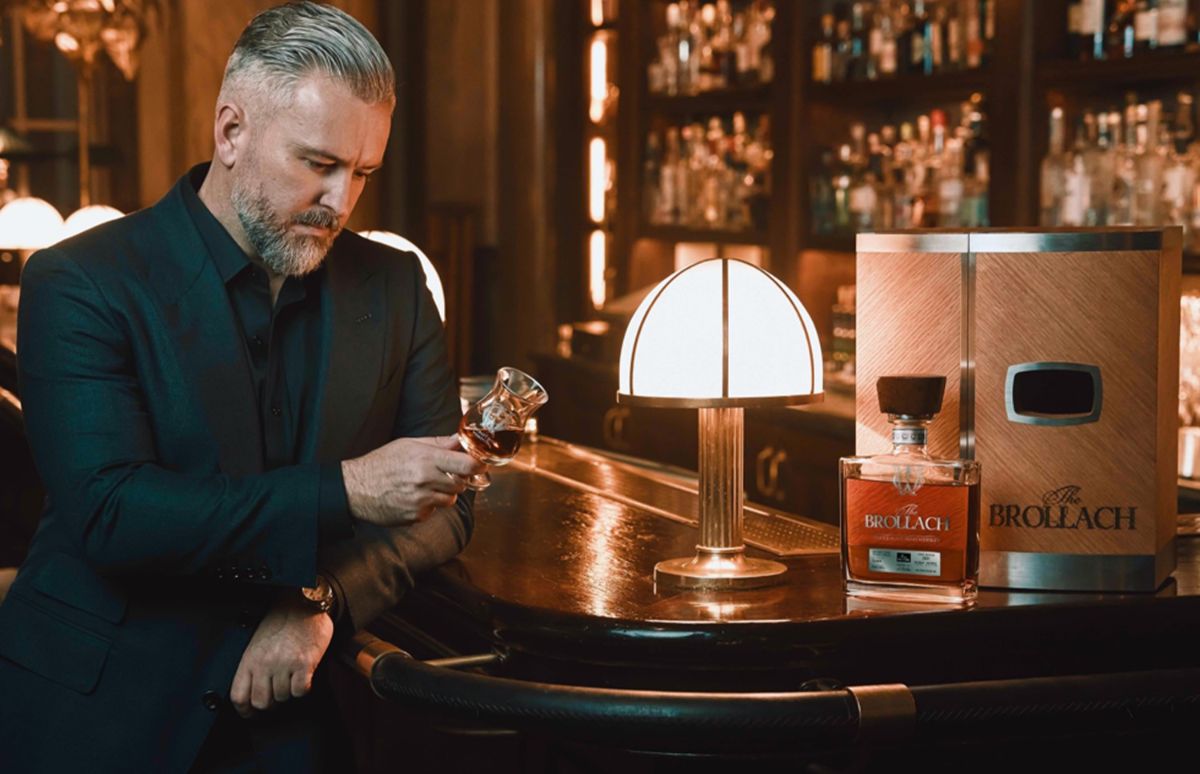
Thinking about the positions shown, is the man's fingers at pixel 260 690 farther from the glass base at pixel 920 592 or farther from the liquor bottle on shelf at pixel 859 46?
the liquor bottle on shelf at pixel 859 46

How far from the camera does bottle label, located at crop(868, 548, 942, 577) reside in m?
1.61

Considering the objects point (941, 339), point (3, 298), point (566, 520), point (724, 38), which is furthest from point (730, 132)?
point (941, 339)

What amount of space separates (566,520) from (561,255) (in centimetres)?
439

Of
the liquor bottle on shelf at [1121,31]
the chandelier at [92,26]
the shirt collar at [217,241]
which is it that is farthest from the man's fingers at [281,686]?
the chandelier at [92,26]

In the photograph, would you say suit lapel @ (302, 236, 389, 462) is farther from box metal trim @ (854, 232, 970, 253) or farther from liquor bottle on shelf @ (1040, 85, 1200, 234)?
liquor bottle on shelf @ (1040, 85, 1200, 234)

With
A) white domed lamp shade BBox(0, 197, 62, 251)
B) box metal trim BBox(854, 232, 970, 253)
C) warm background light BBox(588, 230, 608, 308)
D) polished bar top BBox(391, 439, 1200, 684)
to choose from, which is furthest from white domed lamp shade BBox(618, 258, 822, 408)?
warm background light BBox(588, 230, 608, 308)

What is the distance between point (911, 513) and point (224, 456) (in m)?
0.75

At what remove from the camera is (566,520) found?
2193 millimetres

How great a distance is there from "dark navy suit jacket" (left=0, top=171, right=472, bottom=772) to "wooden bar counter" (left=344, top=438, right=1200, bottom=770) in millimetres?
174

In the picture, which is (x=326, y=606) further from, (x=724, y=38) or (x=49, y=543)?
(x=724, y=38)

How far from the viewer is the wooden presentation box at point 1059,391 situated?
1651 millimetres

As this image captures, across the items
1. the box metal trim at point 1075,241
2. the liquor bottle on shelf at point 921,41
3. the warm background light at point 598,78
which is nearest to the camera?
the box metal trim at point 1075,241

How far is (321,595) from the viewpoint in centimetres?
175

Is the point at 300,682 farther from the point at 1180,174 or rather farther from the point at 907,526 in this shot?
the point at 1180,174
